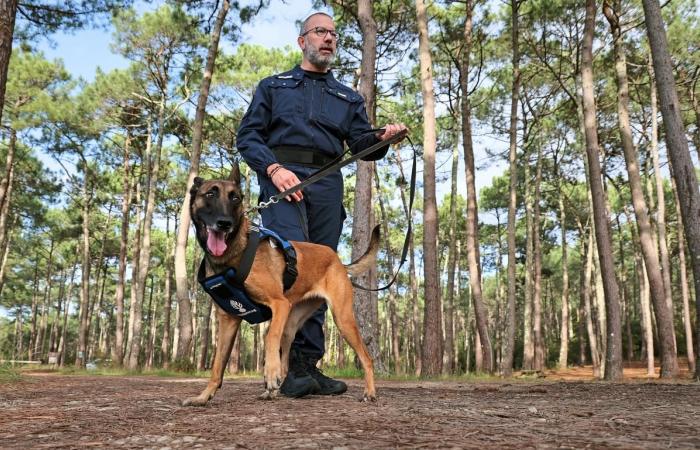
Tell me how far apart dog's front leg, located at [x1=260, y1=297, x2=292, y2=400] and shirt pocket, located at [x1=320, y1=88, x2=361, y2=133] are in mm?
1586

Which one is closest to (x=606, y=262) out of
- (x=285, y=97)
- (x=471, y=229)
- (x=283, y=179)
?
(x=471, y=229)

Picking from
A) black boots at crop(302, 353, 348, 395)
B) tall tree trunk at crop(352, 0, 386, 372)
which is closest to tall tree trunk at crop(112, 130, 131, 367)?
tall tree trunk at crop(352, 0, 386, 372)

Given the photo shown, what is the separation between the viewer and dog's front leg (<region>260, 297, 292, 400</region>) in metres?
3.24

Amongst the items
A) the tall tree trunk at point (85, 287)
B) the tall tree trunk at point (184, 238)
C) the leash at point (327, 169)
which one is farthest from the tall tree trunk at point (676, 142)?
the tall tree trunk at point (85, 287)

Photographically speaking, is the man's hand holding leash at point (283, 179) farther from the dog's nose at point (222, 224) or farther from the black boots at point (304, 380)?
the black boots at point (304, 380)

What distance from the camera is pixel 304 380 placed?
12.1 ft

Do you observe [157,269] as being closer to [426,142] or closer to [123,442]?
[426,142]

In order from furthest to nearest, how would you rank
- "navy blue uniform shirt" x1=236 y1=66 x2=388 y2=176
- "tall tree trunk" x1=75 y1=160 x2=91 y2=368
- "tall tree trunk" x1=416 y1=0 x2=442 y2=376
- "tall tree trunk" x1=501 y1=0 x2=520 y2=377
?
"tall tree trunk" x1=75 y1=160 x2=91 y2=368 → "tall tree trunk" x1=501 y1=0 x2=520 y2=377 → "tall tree trunk" x1=416 y1=0 x2=442 y2=376 → "navy blue uniform shirt" x1=236 y1=66 x2=388 y2=176

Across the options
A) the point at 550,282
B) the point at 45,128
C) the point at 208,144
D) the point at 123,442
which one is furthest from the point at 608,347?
the point at 550,282

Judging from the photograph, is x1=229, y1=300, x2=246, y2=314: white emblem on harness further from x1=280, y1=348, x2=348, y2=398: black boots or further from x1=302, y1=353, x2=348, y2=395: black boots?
x1=302, y1=353, x2=348, y2=395: black boots

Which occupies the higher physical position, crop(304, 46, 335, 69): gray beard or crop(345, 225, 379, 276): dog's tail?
crop(304, 46, 335, 69): gray beard

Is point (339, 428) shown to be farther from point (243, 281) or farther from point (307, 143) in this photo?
point (307, 143)

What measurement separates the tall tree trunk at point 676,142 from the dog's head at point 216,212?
5.70m

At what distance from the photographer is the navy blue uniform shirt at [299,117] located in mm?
3988
